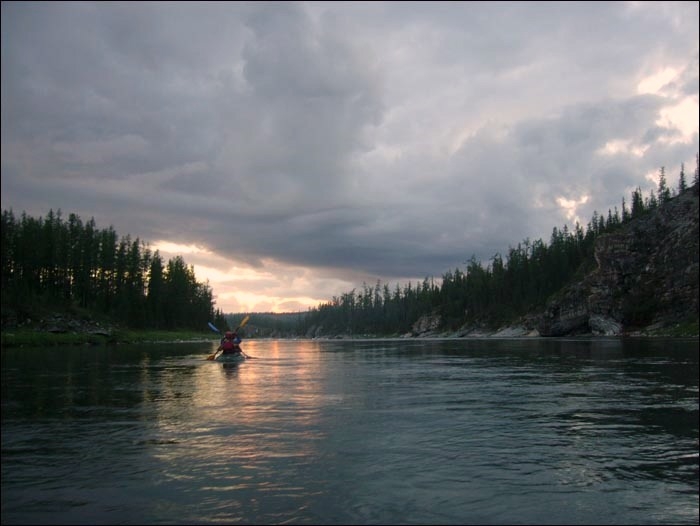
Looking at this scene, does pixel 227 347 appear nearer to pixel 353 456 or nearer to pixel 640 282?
pixel 353 456

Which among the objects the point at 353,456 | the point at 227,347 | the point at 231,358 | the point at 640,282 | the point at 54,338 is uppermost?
the point at 640,282

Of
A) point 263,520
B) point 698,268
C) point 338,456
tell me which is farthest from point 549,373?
point 698,268

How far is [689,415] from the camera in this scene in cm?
1917

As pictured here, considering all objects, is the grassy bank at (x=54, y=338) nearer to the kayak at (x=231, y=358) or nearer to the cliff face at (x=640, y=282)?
the kayak at (x=231, y=358)

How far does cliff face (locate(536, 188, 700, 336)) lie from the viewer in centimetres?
13250

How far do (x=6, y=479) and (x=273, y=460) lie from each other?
5982 millimetres

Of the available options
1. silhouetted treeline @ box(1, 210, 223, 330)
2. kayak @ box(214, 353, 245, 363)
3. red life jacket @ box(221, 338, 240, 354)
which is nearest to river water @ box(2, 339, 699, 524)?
kayak @ box(214, 353, 245, 363)

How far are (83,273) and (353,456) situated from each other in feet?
469

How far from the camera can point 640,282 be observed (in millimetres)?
145500

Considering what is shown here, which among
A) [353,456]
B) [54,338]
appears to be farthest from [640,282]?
[353,456]

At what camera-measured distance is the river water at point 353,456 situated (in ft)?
32.8

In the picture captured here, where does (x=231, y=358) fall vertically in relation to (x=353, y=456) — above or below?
below

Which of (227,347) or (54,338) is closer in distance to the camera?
(227,347)

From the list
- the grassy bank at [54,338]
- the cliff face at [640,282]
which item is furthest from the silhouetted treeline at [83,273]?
the cliff face at [640,282]
